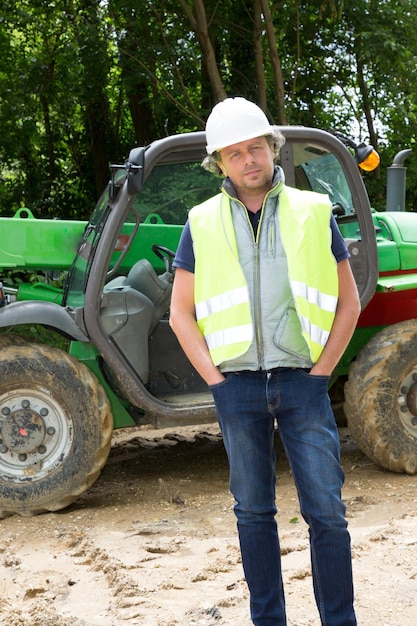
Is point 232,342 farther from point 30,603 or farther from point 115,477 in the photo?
point 115,477

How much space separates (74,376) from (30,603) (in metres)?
1.68

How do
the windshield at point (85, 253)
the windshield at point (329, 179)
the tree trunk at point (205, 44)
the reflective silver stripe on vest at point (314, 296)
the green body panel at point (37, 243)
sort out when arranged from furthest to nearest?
the tree trunk at point (205, 44)
the windshield at point (329, 179)
the green body panel at point (37, 243)
the windshield at point (85, 253)
the reflective silver stripe on vest at point (314, 296)

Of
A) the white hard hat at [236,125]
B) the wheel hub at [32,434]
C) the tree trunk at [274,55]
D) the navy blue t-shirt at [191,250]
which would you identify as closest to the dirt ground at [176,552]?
the wheel hub at [32,434]

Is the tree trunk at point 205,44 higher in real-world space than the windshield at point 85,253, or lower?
higher

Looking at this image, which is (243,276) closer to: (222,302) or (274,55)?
(222,302)

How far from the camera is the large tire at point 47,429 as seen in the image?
547cm

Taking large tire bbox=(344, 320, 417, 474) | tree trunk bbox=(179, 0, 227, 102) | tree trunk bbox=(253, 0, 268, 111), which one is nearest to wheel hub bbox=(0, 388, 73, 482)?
large tire bbox=(344, 320, 417, 474)

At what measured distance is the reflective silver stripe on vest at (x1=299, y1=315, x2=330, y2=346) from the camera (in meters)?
3.07

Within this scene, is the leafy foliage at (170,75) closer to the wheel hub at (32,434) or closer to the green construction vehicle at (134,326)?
the green construction vehicle at (134,326)

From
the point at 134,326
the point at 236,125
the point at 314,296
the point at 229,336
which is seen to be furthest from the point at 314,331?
the point at 134,326

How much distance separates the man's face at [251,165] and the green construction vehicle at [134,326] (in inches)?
86.1

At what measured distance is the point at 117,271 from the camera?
591 centimetres

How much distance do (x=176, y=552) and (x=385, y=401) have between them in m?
1.79

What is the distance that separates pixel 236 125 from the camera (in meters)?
3.18
